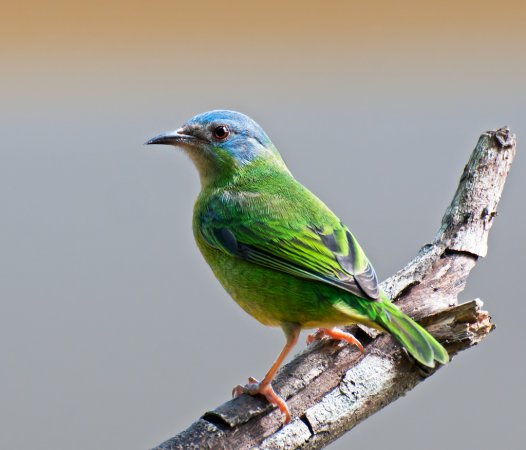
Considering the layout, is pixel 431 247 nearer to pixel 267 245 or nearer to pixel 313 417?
pixel 267 245

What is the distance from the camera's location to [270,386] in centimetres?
367

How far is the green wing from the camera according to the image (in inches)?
150

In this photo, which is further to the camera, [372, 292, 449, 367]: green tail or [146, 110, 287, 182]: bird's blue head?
[146, 110, 287, 182]: bird's blue head

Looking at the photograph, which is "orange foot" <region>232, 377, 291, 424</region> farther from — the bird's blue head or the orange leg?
the bird's blue head

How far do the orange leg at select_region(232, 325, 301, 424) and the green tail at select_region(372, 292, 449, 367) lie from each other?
0.52 metres

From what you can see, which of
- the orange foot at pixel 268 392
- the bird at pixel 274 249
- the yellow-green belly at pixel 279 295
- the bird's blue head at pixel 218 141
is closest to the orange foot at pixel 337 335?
the bird at pixel 274 249

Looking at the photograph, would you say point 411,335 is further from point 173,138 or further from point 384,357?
point 173,138

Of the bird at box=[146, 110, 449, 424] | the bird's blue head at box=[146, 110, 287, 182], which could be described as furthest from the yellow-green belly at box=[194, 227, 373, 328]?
the bird's blue head at box=[146, 110, 287, 182]

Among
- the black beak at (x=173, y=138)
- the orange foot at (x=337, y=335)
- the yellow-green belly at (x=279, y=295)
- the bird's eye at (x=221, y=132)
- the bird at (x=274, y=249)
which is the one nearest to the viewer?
the bird at (x=274, y=249)

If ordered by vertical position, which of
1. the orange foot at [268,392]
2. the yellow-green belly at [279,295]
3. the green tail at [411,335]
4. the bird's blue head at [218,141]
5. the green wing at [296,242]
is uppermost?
the bird's blue head at [218,141]

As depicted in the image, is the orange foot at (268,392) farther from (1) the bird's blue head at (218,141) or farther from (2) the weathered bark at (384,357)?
(1) the bird's blue head at (218,141)

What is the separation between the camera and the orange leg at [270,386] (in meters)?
3.59

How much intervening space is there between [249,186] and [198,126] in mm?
489

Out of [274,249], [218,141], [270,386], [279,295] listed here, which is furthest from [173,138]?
[270,386]
